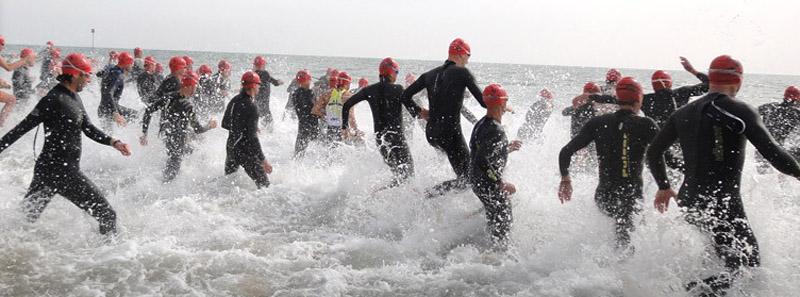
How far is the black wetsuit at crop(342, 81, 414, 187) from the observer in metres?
6.98

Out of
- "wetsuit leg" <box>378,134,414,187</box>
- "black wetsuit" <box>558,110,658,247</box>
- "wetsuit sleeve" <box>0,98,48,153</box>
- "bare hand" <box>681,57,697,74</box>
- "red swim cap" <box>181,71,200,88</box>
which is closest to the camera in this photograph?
"black wetsuit" <box>558,110,658,247</box>

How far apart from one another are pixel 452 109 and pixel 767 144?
3189mm

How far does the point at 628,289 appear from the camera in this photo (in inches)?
176

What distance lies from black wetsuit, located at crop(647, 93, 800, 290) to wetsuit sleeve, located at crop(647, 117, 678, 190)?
219mm

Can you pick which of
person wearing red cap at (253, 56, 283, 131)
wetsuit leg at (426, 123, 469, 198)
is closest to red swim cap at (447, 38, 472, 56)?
wetsuit leg at (426, 123, 469, 198)

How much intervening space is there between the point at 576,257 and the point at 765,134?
6.22 feet

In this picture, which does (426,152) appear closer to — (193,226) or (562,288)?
(193,226)

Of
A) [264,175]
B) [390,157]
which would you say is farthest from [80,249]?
[390,157]

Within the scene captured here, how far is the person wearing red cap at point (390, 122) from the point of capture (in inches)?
275

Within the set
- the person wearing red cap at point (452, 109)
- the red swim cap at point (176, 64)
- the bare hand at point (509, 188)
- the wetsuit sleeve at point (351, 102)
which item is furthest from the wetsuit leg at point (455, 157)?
the red swim cap at point (176, 64)

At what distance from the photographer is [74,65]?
16.4 feet

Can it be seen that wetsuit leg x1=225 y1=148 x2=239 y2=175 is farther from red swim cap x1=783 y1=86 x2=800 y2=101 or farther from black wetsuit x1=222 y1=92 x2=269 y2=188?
red swim cap x1=783 y1=86 x2=800 y2=101

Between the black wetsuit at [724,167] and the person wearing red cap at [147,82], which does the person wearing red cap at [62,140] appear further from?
the person wearing red cap at [147,82]

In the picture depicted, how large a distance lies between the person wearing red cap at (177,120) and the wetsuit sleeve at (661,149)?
5115 mm
